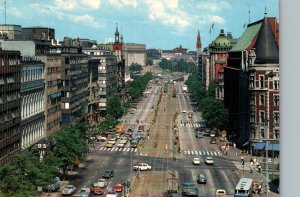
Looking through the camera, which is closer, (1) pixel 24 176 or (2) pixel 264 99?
(1) pixel 24 176

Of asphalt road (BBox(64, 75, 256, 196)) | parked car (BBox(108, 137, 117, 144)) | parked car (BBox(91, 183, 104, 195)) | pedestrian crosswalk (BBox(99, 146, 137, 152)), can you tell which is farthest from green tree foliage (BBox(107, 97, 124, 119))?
parked car (BBox(91, 183, 104, 195))

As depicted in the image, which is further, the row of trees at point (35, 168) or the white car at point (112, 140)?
the white car at point (112, 140)

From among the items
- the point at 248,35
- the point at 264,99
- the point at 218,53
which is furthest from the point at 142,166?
the point at 218,53

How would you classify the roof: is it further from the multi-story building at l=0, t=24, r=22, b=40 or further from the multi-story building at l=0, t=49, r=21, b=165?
the multi-story building at l=0, t=49, r=21, b=165

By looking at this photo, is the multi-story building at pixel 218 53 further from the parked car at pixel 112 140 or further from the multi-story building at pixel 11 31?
the multi-story building at pixel 11 31

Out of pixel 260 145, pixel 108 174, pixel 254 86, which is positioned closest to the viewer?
pixel 108 174

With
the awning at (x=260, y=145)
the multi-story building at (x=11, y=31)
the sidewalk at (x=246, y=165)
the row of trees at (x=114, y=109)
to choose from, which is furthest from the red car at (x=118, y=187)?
the row of trees at (x=114, y=109)

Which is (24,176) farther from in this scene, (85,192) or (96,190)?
(96,190)
